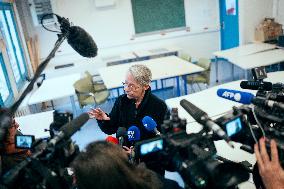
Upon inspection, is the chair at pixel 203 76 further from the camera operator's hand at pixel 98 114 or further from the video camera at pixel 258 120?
the video camera at pixel 258 120

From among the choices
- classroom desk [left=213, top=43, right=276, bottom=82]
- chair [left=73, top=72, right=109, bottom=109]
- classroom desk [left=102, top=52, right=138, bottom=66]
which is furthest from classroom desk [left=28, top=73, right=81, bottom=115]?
classroom desk [left=213, top=43, right=276, bottom=82]

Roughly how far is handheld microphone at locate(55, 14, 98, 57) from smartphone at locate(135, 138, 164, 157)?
720mm

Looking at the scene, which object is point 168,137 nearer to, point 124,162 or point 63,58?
point 124,162

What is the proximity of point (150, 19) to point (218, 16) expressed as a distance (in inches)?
78.4

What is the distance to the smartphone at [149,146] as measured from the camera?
1100 millimetres

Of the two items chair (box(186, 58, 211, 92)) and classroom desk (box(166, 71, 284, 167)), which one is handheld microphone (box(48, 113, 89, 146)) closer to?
classroom desk (box(166, 71, 284, 167))

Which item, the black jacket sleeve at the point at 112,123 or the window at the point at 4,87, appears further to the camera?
the window at the point at 4,87

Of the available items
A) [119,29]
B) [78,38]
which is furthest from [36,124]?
[119,29]

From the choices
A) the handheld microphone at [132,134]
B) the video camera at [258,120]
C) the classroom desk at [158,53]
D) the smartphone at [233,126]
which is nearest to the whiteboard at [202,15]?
the classroom desk at [158,53]

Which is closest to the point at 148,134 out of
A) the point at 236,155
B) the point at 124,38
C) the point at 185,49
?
the point at 236,155

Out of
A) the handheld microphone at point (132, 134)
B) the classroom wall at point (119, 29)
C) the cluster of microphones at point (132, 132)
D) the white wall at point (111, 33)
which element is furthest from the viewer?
the white wall at point (111, 33)

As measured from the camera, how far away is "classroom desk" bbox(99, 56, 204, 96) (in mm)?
4423

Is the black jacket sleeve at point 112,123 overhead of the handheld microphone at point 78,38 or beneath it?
beneath

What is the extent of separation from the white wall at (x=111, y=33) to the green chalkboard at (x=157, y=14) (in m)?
0.17
